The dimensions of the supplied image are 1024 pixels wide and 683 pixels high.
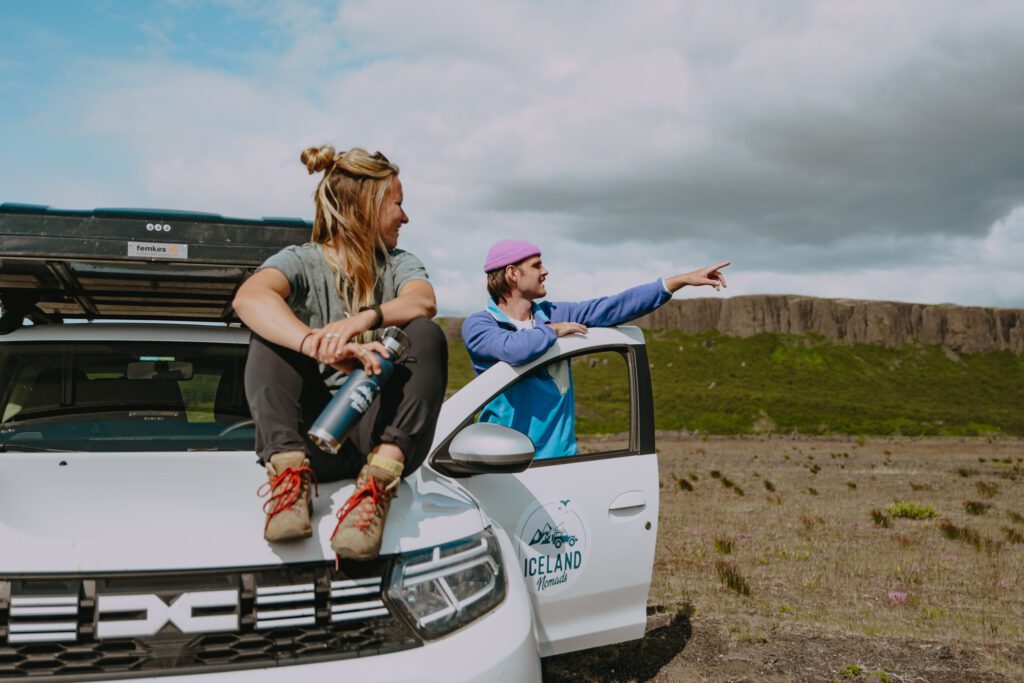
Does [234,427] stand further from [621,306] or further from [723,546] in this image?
[723,546]

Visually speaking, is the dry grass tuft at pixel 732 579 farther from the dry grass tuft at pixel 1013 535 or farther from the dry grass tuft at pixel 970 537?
the dry grass tuft at pixel 1013 535

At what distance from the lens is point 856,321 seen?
98875mm

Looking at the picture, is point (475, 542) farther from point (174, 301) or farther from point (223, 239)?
point (174, 301)

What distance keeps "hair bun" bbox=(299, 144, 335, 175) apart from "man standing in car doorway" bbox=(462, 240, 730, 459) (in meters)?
1.05

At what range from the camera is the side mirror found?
284cm

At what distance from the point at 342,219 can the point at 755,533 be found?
332 inches

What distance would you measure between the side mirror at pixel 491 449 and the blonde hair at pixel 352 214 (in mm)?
557

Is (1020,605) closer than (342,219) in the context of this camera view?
No

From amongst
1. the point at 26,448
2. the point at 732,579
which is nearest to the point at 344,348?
the point at 26,448

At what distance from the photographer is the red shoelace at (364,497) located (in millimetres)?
2211

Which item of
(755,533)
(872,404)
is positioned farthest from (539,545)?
(872,404)

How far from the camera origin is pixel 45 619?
1973 millimetres

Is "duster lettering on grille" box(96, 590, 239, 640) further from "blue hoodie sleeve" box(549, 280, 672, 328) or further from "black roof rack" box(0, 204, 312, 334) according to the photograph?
"blue hoodie sleeve" box(549, 280, 672, 328)

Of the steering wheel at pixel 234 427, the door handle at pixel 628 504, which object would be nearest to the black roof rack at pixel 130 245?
the steering wheel at pixel 234 427
